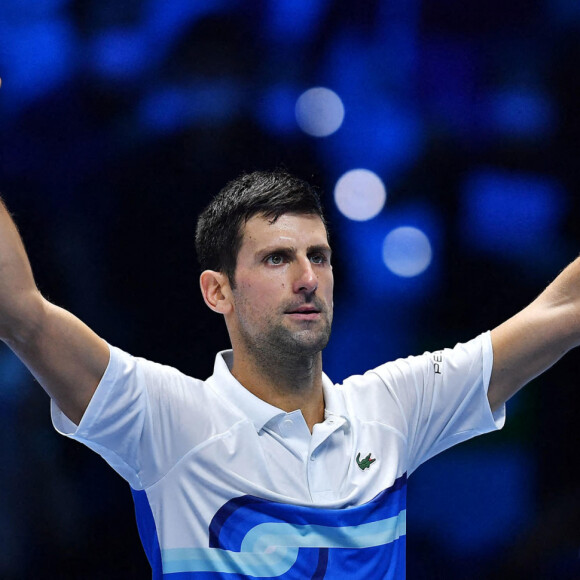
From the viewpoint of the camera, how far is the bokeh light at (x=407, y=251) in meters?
3.41

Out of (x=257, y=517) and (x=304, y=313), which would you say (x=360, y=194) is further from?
(x=257, y=517)

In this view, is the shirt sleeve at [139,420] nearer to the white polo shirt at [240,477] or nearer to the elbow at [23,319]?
the white polo shirt at [240,477]

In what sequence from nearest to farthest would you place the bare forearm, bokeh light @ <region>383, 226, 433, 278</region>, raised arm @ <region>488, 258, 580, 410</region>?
1. the bare forearm
2. raised arm @ <region>488, 258, 580, 410</region>
3. bokeh light @ <region>383, 226, 433, 278</region>

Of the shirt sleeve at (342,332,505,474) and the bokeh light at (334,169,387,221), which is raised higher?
the bokeh light at (334,169,387,221)

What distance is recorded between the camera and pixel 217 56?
3400 mm

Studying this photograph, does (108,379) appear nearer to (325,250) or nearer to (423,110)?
(325,250)

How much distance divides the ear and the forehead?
120mm

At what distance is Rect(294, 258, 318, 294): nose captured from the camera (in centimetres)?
192

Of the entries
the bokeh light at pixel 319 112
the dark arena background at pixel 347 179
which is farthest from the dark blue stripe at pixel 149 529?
the bokeh light at pixel 319 112

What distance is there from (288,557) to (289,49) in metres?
2.29

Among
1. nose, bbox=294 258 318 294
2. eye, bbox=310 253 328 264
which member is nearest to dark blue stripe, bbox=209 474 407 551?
nose, bbox=294 258 318 294

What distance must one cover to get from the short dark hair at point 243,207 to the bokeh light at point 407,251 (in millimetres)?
1343

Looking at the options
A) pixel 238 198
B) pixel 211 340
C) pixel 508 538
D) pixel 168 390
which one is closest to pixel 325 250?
pixel 238 198

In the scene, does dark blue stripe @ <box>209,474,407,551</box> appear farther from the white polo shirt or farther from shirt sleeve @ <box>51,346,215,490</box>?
Result: shirt sleeve @ <box>51,346,215,490</box>
